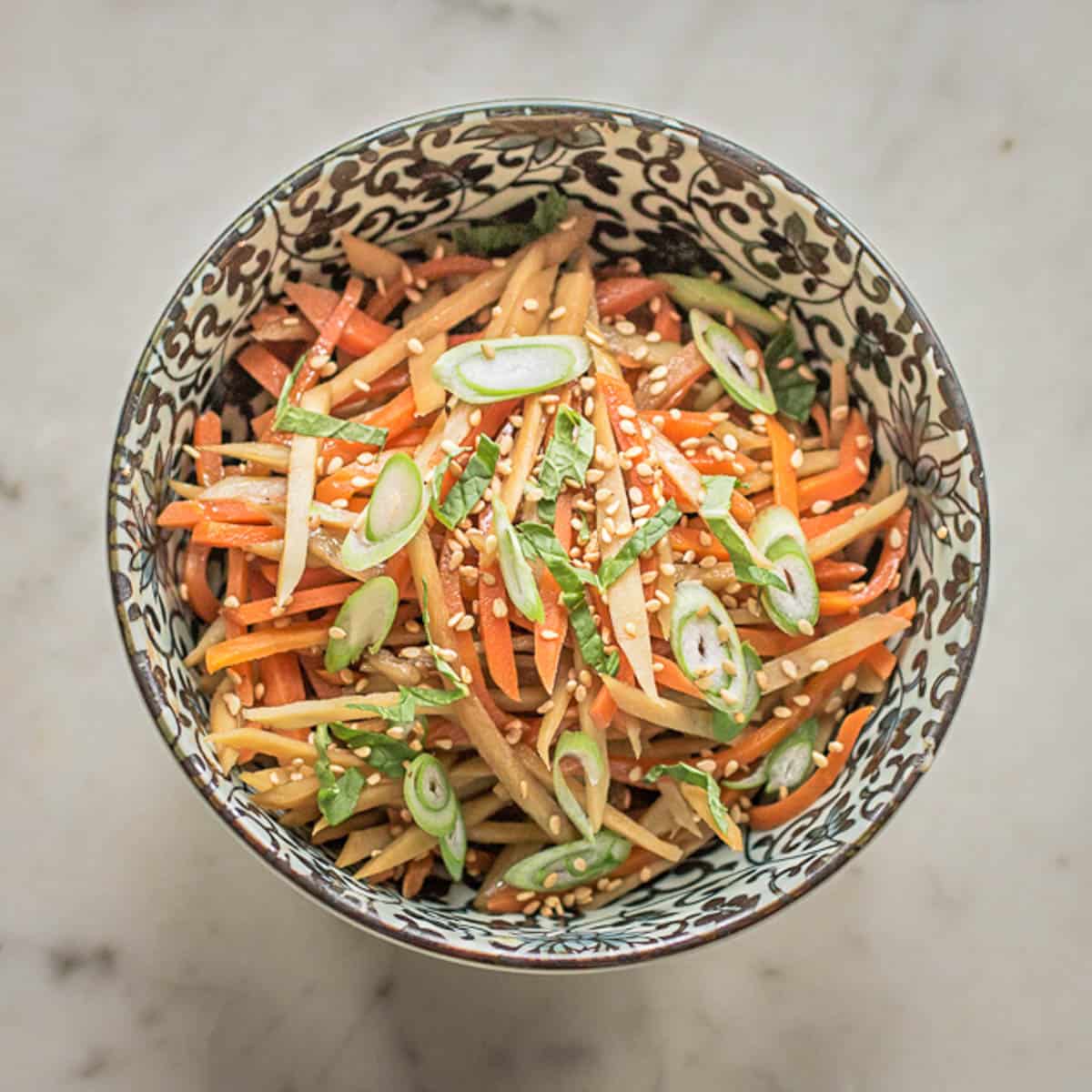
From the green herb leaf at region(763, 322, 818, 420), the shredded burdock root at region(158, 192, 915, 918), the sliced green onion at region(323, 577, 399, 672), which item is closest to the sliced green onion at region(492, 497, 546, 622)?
the shredded burdock root at region(158, 192, 915, 918)

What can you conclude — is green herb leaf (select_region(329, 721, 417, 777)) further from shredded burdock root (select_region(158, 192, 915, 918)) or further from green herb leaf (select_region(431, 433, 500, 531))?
green herb leaf (select_region(431, 433, 500, 531))

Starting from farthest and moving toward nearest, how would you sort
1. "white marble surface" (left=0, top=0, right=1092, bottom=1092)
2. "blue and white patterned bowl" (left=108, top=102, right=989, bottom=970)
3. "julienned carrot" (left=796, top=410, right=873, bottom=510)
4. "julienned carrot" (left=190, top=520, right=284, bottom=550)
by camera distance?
1. "white marble surface" (left=0, top=0, right=1092, bottom=1092)
2. "julienned carrot" (left=796, top=410, right=873, bottom=510)
3. "julienned carrot" (left=190, top=520, right=284, bottom=550)
4. "blue and white patterned bowl" (left=108, top=102, right=989, bottom=970)

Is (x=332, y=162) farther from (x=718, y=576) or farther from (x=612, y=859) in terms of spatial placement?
(x=612, y=859)

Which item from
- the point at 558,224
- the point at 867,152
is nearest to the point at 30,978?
the point at 558,224

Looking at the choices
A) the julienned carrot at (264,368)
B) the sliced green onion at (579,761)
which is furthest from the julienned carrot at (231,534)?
the sliced green onion at (579,761)

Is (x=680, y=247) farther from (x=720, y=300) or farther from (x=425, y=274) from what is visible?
(x=425, y=274)

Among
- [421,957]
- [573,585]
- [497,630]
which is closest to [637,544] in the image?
[573,585]
